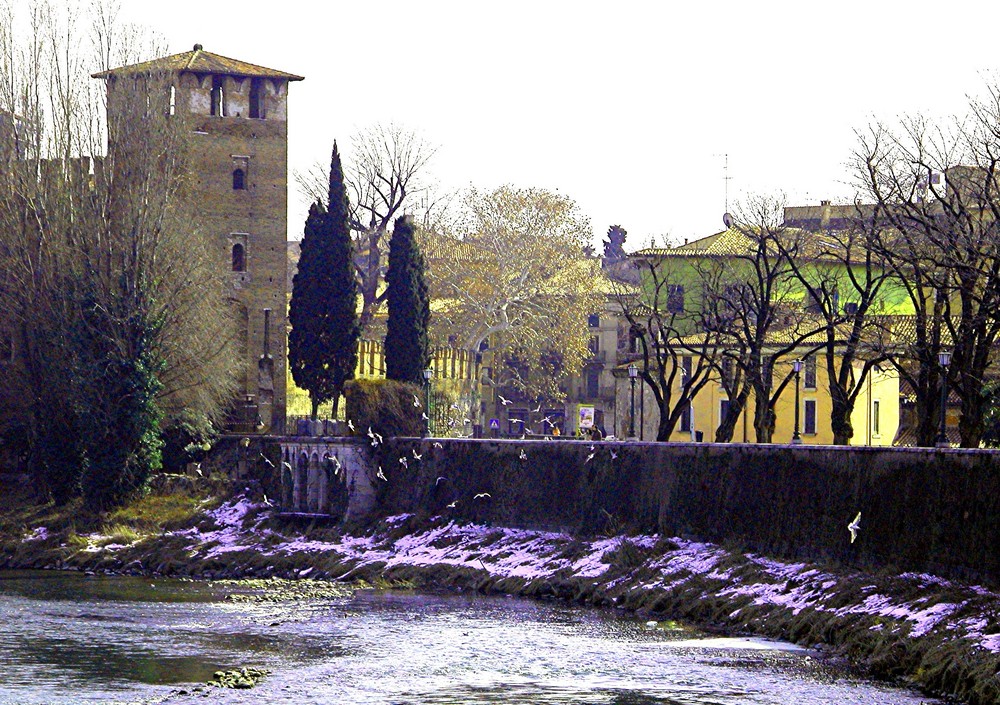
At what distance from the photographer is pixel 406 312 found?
191ft

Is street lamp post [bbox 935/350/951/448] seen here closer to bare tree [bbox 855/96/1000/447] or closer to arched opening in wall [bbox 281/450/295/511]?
bare tree [bbox 855/96/1000/447]

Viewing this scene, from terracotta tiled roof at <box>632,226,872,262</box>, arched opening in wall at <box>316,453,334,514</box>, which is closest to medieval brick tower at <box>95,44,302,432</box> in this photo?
arched opening in wall at <box>316,453,334,514</box>

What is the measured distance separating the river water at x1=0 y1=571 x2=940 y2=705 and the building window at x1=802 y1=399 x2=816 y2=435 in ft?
92.2

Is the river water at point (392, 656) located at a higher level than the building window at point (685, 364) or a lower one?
lower

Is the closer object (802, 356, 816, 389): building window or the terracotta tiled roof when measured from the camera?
the terracotta tiled roof

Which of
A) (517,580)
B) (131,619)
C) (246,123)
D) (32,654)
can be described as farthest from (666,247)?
(32,654)

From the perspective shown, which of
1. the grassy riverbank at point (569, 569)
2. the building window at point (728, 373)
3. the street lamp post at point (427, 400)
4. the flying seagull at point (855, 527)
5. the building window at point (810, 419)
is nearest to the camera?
the grassy riverbank at point (569, 569)

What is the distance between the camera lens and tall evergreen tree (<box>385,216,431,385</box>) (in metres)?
57.5

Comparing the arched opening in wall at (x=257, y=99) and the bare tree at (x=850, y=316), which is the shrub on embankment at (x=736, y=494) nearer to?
the bare tree at (x=850, y=316)

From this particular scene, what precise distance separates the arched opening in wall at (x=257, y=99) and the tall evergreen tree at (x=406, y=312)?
830cm

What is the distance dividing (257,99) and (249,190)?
320 cm

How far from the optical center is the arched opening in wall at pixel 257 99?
213ft

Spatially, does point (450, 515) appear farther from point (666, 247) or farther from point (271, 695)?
point (271, 695)

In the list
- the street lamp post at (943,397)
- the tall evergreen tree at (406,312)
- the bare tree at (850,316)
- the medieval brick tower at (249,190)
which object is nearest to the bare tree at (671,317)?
the bare tree at (850,316)
